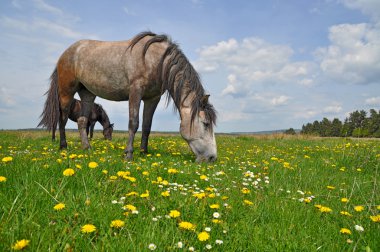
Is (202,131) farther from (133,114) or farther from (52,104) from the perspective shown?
(52,104)

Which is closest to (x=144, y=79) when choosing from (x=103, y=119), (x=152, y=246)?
(x=152, y=246)

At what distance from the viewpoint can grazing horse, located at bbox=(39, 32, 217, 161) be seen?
7.12 m

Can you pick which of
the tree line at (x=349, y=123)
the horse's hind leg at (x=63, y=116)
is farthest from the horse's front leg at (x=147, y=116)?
the tree line at (x=349, y=123)

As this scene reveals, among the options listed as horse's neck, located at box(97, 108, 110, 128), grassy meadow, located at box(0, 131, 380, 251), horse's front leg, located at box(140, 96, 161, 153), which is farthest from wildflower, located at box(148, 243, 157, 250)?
horse's neck, located at box(97, 108, 110, 128)

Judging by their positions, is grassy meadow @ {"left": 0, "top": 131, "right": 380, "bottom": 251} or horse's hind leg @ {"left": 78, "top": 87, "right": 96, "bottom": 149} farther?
horse's hind leg @ {"left": 78, "top": 87, "right": 96, "bottom": 149}

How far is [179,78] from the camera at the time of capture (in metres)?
7.45

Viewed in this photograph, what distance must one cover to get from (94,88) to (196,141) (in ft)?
11.9

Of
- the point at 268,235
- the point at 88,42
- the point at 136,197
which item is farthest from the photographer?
the point at 88,42

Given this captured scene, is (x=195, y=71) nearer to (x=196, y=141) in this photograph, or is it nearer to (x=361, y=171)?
(x=196, y=141)

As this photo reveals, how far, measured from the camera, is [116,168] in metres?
4.75

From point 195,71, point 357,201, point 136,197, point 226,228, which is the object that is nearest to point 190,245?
point 226,228

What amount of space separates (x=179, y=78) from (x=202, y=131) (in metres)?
1.54

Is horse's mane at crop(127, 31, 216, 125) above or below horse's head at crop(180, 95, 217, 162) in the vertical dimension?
above

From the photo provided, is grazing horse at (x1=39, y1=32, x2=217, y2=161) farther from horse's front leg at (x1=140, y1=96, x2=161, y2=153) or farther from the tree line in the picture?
the tree line
